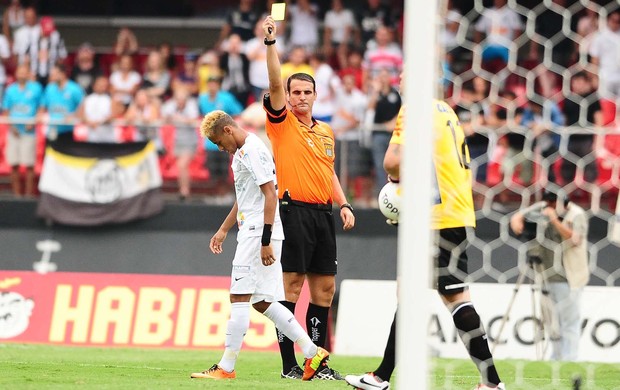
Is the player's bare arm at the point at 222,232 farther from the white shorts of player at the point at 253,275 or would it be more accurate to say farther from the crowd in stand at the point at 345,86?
the crowd in stand at the point at 345,86

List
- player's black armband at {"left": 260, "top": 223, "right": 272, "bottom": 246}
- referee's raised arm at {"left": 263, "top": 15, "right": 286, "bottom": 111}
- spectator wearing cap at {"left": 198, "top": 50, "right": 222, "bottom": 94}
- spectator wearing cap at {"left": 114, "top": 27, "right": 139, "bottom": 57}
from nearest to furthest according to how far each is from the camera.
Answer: referee's raised arm at {"left": 263, "top": 15, "right": 286, "bottom": 111} → player's black armband at {"left": 260, "top": 223, "right": 272, "bottom": 246} → spectator wearing cap at {"left": 198, "top": 50, "right": 222, "bottom": 94} → spectator wearing cap at {"left": 114, "top": 27, "right": 139, "bottom": 57}

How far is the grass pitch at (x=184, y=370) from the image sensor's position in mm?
6914

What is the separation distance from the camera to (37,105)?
588 inches

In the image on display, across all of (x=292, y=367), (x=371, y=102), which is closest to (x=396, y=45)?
(x=371, y=102)

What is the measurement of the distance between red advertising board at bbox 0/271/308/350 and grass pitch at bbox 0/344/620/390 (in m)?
0.61

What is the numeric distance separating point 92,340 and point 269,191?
→ 17.7 ft

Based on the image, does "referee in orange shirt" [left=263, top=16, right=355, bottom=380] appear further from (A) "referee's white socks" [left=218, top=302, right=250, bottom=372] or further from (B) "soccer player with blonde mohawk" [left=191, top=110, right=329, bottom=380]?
(A) "referee's white socks" [left=218, top=302, right=250, bottom=372]

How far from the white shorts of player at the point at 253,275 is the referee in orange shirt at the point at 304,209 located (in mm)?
509

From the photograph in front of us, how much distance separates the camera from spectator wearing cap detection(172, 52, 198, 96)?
1513 cm

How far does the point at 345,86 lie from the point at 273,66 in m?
7.45

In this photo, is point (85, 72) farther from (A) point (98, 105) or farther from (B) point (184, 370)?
(B) point (184, 370)

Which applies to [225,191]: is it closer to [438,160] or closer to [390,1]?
[390,1]

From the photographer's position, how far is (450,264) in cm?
631

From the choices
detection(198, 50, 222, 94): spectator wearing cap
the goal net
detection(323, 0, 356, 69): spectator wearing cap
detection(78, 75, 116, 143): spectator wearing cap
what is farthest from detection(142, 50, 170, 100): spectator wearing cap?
the goal net
